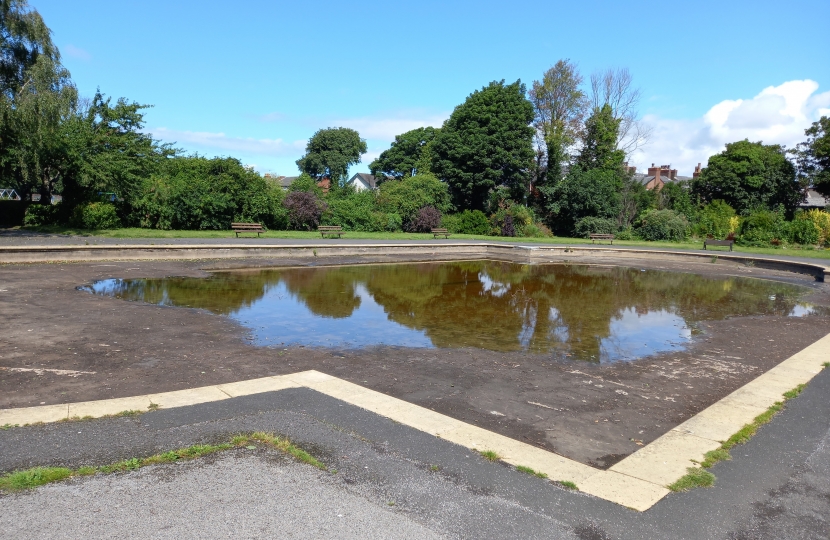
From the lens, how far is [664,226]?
1535 inches

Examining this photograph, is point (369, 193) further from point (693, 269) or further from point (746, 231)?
point (746, 231)

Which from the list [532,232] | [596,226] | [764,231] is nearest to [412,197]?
[532,232]

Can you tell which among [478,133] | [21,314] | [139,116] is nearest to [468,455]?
[21,314]

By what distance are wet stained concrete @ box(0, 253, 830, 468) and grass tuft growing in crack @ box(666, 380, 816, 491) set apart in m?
0.68

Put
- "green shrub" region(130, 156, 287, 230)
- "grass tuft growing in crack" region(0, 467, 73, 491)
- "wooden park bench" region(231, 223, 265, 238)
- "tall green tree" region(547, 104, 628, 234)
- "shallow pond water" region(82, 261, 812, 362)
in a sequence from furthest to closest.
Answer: "tall green tree" region(547, 104, 628, 234), "green shrub" region(130, 156, 287, 230), "wooden park bench" region(231, 223, 265, 238), "shallow pond water" region(82, 261, 812, 362), "grass tuft growing in crack" region(0, 467, 73, 491)

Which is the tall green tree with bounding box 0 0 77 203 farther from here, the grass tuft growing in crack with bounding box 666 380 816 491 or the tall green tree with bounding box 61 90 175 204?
the grass tuft growing in crack with bounding box 666 380 816 491

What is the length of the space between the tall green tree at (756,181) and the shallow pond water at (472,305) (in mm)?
28622

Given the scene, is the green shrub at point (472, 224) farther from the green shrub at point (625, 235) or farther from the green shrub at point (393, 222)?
the green shrub at point (625, 235)

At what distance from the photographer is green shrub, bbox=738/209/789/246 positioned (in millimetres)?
34531

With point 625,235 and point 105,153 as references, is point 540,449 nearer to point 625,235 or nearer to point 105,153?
point 105,153

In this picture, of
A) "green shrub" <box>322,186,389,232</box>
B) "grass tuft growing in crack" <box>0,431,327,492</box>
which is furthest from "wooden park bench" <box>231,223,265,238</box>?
"grass tuft growing in crack" <box>0,431,327,492</box>

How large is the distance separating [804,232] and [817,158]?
14.1m

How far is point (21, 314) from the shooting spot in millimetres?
9562

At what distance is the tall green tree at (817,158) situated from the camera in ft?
138
